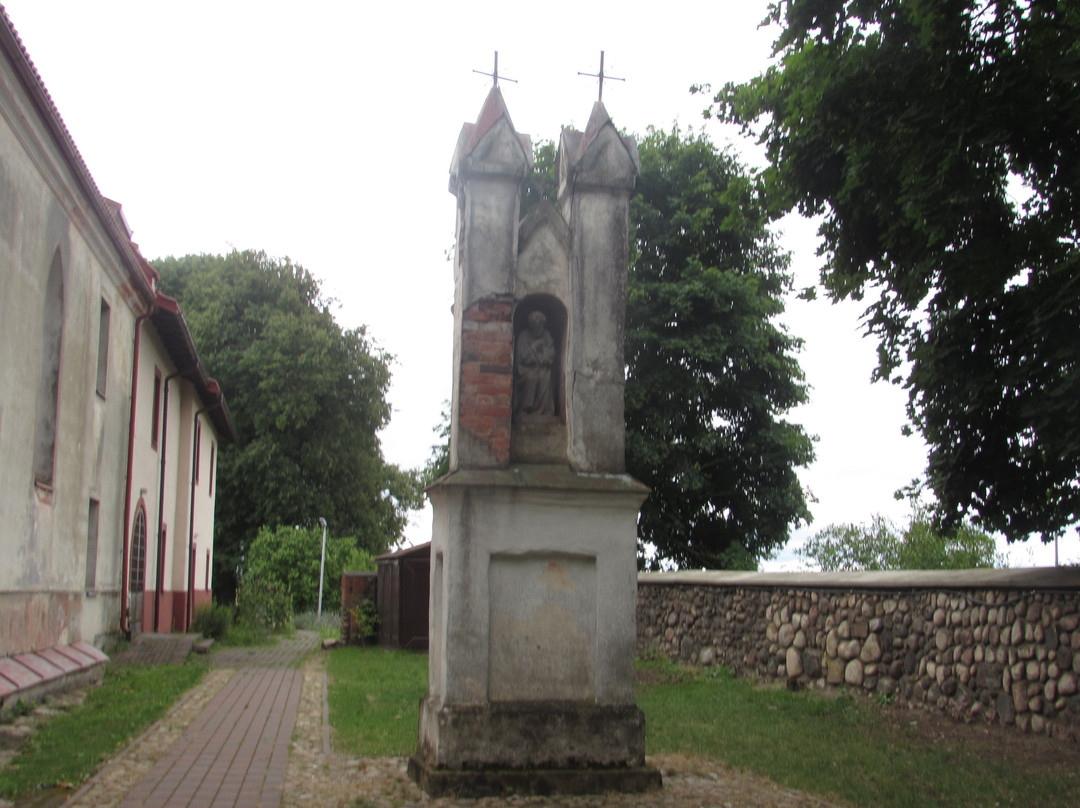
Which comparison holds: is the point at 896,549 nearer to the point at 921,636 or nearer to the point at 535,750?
the point at 921,636

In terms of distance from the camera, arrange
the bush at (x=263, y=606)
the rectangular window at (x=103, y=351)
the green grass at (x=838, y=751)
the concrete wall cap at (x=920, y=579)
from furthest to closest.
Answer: the bush at (x=263, y=606)
the rectangular window at (x=103, y=351)
the concrete wall cap at (x=920, y=579)
the green grass at (x=838, y=751)

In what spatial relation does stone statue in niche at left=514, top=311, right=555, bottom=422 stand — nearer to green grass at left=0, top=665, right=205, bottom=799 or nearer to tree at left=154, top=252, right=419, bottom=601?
green grass at left=0, top=665, right=205, bottom=799

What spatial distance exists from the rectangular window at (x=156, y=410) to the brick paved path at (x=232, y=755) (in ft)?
25.6

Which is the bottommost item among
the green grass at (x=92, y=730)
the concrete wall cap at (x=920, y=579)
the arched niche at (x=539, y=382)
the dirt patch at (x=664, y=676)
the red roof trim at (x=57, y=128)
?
the dirt patch at (x=664, y=676)

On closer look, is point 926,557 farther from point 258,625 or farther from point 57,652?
point 57,652

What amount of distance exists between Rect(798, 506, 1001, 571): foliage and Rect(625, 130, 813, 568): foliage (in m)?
1.07

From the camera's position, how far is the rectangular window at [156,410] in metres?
21.0

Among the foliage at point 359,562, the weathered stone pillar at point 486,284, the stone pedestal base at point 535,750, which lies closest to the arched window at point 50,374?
the weathered stone pillar at point 486,284

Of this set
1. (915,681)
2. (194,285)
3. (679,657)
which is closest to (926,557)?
(679,657)

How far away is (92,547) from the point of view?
53.4 ft

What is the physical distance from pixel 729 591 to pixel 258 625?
12.9m

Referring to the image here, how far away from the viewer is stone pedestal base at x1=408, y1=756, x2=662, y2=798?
703 cm

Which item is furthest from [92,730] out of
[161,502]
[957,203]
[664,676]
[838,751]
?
[161,502]

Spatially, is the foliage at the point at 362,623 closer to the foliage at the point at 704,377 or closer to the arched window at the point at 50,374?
the foliage at the point at 704,377
